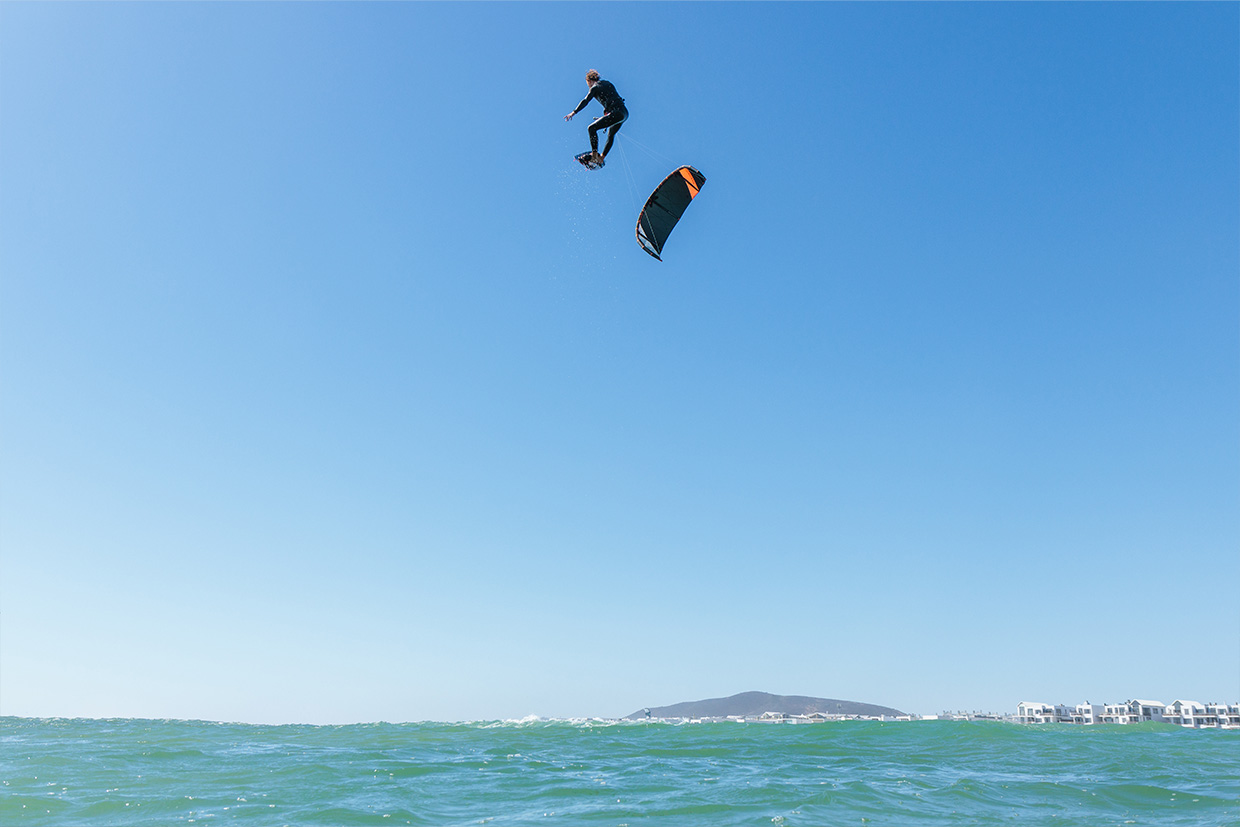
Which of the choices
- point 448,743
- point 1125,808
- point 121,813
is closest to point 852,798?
point 1125,808

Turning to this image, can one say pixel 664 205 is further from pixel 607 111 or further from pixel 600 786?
pixel 600 786

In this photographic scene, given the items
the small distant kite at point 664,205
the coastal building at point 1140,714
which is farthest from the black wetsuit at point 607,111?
the coastal building at point 1140,714

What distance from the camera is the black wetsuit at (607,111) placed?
31.6 feet

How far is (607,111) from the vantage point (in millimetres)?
9852

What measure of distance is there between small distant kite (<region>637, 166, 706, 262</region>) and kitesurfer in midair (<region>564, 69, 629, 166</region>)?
1.02 metres

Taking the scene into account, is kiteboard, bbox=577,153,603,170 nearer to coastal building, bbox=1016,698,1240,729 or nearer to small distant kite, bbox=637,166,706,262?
small distant kite, bbox=637,166,706,262

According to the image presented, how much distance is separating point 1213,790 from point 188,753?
2395cm

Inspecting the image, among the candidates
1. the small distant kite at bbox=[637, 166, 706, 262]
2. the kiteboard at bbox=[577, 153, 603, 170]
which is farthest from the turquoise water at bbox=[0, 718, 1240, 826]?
the kiteboard at bbox=[577, 153, 603, 170]

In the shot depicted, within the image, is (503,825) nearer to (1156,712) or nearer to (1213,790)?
(1213,790)

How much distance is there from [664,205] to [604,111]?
5.46 ft

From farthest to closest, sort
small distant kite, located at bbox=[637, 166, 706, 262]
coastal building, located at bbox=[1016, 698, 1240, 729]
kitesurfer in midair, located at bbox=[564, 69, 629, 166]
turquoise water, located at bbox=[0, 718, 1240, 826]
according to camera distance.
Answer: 1. coastal building, located at bbox=[1016, 698, 1240, 729]
2. turquoise water, located at bbox=[0, 718, 1240, 826]
3. small distant kite, located at bbox=[637, 166, 706, 262]
4. kitesurfer in midair, located at bbox=[564, 69, 629, 166]

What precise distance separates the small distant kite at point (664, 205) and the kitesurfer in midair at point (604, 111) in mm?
1015

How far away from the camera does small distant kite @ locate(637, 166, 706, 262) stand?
10.5m

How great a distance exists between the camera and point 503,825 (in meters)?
10.3
